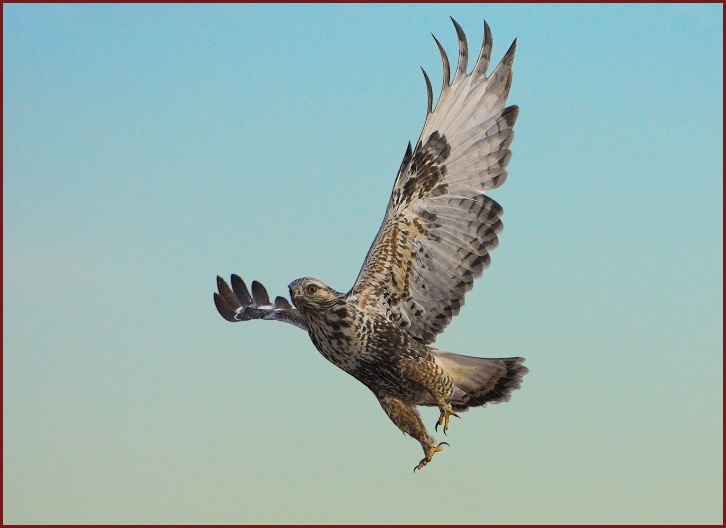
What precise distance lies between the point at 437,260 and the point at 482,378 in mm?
1145

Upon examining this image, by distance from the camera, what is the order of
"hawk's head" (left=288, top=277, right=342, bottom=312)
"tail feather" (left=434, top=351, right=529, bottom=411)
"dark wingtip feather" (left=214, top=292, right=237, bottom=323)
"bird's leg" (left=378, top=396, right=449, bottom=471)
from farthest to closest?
"dark wingtip feather" (left=214, top=292, right=237, bottom=323)
"tail feather" (left=434, top=351, right=529, bottom=411)
"bird's leg" (left=378, top=396, right=449, bottom=471)
"hawk's head" (left=288, top=277, right=342, bottom=312)

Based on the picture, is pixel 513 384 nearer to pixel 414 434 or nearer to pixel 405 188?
pixel 414 434

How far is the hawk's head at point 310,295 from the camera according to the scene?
35.2ft

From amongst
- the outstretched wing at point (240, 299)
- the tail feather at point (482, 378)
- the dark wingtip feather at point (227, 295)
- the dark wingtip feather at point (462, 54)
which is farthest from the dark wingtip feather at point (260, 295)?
the dark wingtip feather at point (462, 54)

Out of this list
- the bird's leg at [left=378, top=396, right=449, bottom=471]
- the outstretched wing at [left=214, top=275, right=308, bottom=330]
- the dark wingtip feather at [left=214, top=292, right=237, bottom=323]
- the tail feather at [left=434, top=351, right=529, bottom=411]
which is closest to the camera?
the bird's leg at [left=378, top=396, right=449, bottom=471]

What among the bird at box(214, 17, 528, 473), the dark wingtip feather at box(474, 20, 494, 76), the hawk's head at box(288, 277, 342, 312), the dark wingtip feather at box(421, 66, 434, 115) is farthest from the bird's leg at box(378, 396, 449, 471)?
the dark wingtip feather at box(474, 20, 494, 76)

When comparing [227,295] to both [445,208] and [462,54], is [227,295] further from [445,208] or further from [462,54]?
[462,54]

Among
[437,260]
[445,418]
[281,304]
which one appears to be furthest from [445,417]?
[281,304]

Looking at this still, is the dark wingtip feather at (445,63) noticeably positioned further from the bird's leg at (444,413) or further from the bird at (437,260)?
the bird's leg at (444,413)

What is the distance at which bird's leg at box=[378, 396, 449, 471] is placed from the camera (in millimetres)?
10992

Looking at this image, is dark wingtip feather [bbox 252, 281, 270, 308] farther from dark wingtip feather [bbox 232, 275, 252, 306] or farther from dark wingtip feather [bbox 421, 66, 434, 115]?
dark wingtip feather [bbox 421, 66, 434, 115]

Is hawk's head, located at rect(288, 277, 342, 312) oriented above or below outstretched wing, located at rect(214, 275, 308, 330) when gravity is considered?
below

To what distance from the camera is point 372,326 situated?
11.0m

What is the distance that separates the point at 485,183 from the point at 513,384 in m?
1.81
